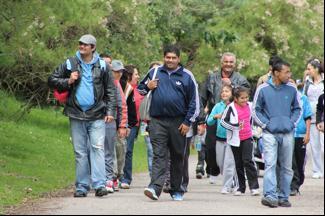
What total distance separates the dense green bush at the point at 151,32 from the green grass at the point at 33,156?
891 mm

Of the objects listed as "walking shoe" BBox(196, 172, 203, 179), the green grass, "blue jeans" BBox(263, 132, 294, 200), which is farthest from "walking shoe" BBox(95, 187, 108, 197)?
"walking shoe" BBox(196, 172, 203, 179)

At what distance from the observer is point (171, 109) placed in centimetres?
1330

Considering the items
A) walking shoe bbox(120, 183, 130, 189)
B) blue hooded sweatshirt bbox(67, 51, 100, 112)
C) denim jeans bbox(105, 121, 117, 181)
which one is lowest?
walking shoe bbox(120, 183, 130, 189)

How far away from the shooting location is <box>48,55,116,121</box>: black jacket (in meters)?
13.4

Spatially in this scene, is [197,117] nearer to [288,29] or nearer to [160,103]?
[160,103]

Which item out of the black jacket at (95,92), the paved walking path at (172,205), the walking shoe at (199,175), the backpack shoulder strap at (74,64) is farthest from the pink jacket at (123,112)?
the walking shoe at (199,175)

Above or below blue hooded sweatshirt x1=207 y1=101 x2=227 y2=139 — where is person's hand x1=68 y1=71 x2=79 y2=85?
above

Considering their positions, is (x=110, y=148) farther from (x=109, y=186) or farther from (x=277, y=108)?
(x=277, y=108)

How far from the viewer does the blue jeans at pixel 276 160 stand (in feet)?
42.0

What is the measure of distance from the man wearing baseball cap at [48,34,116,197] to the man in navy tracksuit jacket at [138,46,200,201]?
534 millimetres

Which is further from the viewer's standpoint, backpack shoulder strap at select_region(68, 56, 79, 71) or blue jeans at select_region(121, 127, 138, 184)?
blue jeans at select_region(121, 127, 138, 184)

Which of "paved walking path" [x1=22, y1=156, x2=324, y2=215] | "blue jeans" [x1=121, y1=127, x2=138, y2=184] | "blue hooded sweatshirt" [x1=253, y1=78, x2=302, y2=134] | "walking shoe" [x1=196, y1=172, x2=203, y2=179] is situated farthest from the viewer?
"walking shoe" [x1=196, y1=172, x2=203, y2=179]

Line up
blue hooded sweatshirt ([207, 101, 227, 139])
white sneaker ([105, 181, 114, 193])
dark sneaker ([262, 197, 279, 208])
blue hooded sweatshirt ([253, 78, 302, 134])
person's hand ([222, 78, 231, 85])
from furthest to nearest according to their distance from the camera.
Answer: person's hand ([222, 78, 231, 85]) → blue hooded sweatshirt ([207, 101, 227, 139]) → white sneaker ([105, 181, 114, 193]) → blue hooded sweatshirt ([253, 78, 302, 134]) → dark sneaker ([262, 197, 279, 208])

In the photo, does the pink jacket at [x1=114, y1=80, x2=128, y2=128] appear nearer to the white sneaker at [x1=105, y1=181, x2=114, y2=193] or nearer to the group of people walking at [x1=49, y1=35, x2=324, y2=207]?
the group of people walking at [x1=49, y1=35, x2=324, y2=207]
